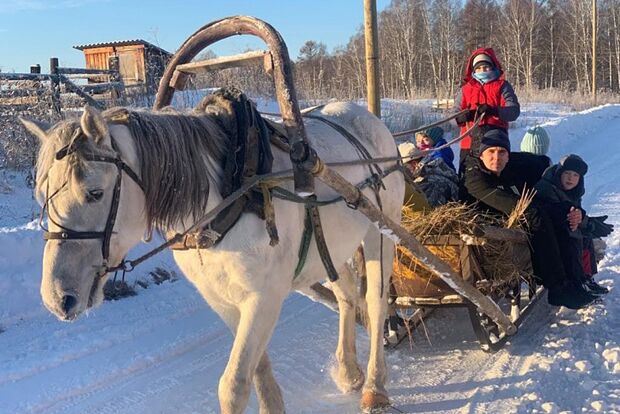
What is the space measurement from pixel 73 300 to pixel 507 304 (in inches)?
153

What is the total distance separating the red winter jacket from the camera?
496cm

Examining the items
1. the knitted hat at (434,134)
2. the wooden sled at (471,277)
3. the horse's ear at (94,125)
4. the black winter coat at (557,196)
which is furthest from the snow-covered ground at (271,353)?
the horse's ear at (94,125)

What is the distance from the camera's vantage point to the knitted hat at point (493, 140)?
4.27m

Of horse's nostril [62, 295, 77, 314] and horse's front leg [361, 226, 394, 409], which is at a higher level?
horse's nostril [62, 295, 77, 314]

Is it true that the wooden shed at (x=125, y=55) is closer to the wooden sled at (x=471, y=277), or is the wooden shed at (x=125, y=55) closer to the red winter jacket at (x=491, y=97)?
the red winter jacket at (x=491, y=97)

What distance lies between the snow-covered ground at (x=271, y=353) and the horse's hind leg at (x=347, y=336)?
0.09 meters

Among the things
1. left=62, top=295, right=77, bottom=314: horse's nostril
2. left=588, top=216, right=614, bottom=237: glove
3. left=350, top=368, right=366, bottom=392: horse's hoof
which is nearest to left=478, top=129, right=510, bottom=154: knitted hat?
left=588, top=216, right=614, bottom=237: glove

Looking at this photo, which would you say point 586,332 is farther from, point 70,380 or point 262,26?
point 70,380

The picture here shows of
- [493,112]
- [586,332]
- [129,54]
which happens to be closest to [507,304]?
[586,332]

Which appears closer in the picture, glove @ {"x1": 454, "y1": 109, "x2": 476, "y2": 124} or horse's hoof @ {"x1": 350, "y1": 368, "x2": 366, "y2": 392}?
horse's hoof @ {"x1": 350, "y1": 368, "x2": 366, "y2": 392}

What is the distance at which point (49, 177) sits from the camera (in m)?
1.92

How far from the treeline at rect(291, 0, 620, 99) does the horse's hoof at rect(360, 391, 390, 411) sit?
33.6 m

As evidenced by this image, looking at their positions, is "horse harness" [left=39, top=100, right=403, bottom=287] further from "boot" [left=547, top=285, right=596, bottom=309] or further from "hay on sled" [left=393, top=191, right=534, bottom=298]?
"boot" [left=547, top=285, right=596, bottom=309]

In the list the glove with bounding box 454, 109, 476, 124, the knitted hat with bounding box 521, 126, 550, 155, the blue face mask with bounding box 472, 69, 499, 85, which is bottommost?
the knitted hat with bounding box 521, 126, 550, 155
